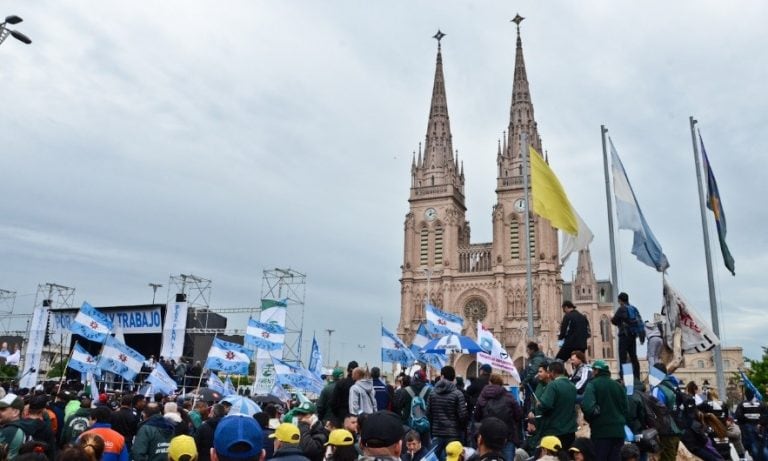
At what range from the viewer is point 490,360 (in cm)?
1288

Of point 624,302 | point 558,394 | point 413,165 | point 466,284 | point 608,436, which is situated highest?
point 413,165

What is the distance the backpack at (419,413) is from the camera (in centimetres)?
895

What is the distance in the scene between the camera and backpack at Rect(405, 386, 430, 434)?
8953 millimetres

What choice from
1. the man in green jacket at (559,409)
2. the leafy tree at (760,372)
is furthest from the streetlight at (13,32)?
the leafy tree at (760,372)

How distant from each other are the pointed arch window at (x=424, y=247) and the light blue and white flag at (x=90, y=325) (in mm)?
48802

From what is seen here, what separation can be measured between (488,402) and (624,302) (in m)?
4.21

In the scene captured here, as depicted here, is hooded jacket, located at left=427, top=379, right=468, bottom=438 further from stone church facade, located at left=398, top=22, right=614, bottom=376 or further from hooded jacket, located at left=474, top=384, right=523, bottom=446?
stone church facade, located at left=398, top=22, right=614, bottom=376

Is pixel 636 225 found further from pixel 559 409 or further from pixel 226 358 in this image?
pixel 226 358

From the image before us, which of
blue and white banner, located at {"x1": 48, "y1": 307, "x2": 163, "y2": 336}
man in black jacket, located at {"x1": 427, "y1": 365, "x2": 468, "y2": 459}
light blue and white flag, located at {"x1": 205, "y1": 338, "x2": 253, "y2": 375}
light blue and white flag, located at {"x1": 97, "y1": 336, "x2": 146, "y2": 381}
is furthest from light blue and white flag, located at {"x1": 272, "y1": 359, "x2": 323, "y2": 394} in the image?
blue and white banner, located at {"x1": 48, "y1": 307, "x2": 163, "y2": 336}

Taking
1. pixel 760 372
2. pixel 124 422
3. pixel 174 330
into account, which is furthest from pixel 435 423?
pixel 760 372

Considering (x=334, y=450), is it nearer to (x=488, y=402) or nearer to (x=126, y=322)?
(x=488, y=402)

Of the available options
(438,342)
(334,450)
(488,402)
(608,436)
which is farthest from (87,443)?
(438,342)

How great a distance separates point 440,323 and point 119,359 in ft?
30.7

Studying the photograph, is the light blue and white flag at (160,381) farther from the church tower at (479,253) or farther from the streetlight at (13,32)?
the church tower at (479,253)
